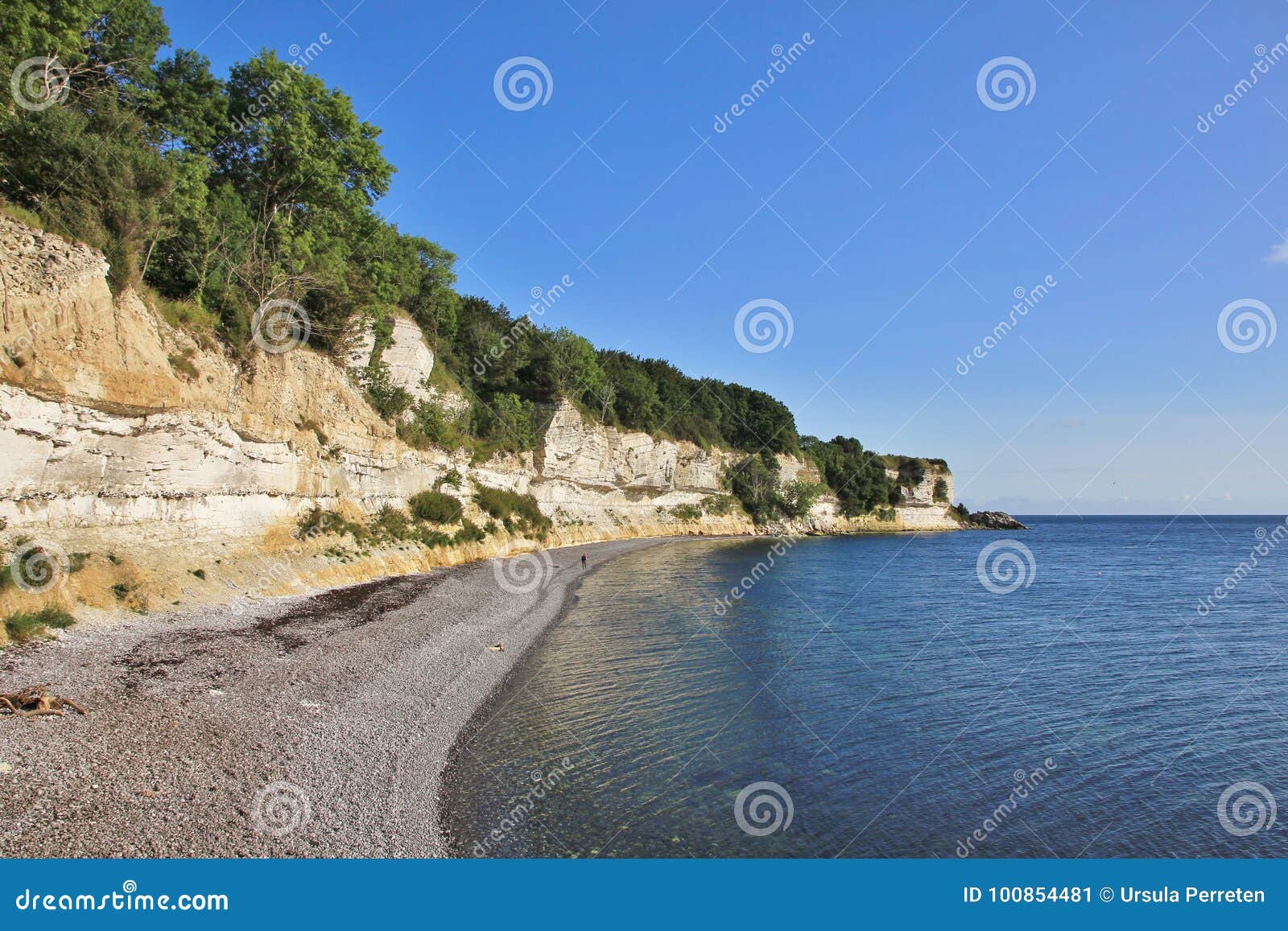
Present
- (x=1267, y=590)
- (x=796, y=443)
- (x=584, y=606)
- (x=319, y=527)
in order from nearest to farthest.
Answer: (x=319, y=527) < (x=584, y=606) < (x=1267, y=590) < (x=796, y=443)

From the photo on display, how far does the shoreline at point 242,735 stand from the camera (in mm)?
6945

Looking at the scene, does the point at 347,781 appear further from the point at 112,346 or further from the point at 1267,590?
the point at 1267,590

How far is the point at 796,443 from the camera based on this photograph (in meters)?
97.1

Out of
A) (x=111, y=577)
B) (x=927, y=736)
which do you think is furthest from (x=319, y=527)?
(x=927, y=736)

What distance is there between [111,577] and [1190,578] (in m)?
57.8
